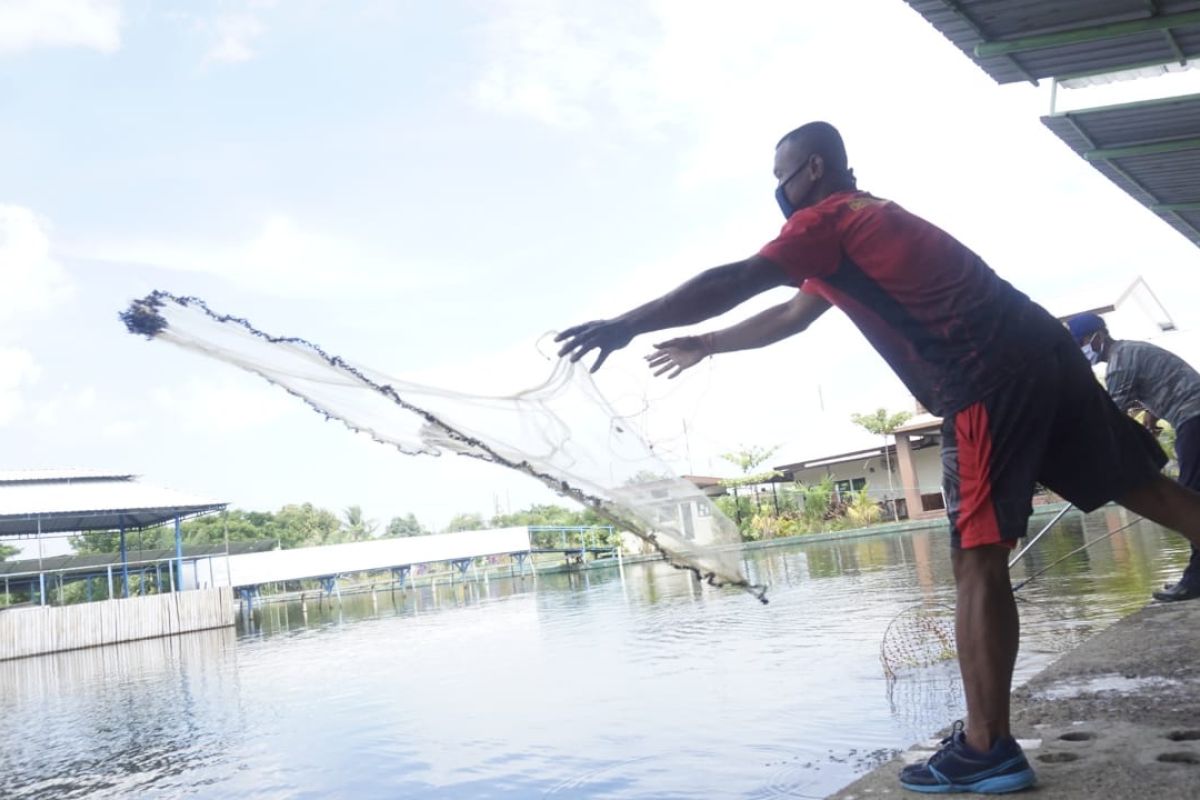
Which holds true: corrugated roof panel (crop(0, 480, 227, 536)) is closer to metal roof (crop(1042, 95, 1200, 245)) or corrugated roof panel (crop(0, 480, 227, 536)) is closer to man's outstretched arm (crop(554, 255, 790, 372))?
metal roof (crop(1042, 95, 1200, 245))

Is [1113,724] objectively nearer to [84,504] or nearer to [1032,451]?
[1032,451]

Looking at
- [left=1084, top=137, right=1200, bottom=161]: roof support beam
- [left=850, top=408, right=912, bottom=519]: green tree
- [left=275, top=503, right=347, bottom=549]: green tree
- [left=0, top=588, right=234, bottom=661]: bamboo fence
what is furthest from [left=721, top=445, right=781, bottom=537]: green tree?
[left=275, top=503, right=347, bottom=549]: green tree

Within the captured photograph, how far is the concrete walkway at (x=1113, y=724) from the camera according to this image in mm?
1915

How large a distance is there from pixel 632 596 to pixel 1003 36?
1386cm

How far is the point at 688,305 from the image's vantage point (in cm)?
206

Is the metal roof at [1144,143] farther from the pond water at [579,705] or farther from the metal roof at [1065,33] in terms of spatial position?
the pond water at [579,705]

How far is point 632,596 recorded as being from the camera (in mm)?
17953

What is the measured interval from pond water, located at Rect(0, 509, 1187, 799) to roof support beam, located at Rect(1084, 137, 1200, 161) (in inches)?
126

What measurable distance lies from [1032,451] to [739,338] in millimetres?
892

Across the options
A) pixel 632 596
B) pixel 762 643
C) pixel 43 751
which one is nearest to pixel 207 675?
pixel 43 751

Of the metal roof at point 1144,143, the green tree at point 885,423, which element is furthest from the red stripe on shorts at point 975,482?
the green tree at point 885,423

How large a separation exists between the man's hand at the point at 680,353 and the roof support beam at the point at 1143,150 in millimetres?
5435

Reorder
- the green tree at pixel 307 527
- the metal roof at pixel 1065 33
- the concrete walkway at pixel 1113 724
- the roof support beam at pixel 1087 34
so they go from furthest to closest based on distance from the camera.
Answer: the green tree at pixel 307 527
the roof support beam at pixel 1087 34
the metal roof at pixel 1065 33
the concrete walkway at pixel 1113 724

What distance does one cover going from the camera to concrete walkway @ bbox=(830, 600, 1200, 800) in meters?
1.92
